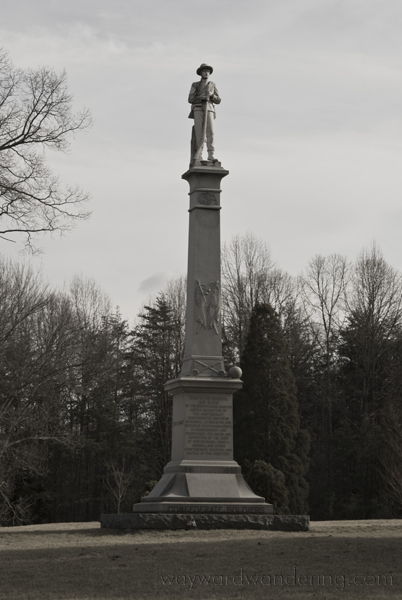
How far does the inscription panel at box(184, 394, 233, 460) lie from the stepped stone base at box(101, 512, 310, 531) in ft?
5.02

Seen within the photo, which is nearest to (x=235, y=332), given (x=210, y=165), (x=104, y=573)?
(x=210, y=165)

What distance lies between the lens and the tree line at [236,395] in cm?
3381

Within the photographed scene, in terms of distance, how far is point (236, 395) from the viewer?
3559cm

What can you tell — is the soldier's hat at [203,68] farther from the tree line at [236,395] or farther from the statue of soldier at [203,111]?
the tree line at [236,395]

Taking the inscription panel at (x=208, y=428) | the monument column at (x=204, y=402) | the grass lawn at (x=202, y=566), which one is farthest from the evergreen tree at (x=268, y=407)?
the grass lawn at (x=202, y=566)

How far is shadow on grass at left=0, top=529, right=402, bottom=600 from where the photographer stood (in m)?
8.56

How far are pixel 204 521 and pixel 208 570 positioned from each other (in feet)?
15.7

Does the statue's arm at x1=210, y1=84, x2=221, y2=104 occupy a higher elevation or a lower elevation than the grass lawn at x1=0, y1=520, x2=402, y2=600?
higher

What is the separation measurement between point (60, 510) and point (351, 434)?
14.6 meters

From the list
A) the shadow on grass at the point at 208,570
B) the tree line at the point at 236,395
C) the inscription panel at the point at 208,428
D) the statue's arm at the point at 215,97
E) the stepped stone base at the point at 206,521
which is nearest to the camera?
the shadow on grass at the point at 208,570

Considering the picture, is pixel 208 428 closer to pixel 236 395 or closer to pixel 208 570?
pixel 208 570

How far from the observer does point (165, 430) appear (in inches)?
1666

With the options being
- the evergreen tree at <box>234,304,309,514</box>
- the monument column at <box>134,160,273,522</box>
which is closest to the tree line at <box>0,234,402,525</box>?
the evergreen tree at <box>234,304,309,514</box>

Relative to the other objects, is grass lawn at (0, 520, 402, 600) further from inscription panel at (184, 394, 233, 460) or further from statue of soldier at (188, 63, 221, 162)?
statue of soldier at (188, 63, 221, 162)
